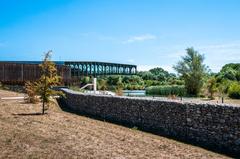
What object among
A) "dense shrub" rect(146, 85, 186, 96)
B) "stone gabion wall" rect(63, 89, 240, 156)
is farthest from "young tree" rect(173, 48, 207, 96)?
"stone gabion wall" rect(63, 89, 240, 156)

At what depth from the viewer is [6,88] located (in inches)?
1954

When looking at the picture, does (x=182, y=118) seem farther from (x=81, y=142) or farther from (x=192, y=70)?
(x=192, y=70)

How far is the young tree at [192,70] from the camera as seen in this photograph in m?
47.5

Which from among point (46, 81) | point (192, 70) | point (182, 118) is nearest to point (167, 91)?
point (192, 70)

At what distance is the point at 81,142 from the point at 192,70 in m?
35.1

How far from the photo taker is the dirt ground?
517 inches

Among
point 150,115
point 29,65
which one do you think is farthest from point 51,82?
point 29,65

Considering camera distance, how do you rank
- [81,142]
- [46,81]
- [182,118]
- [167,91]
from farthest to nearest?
[167,91]
[46,81]
[182,118]
[81,142]

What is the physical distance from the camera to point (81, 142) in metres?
15.1

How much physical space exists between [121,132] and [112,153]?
4.86 m

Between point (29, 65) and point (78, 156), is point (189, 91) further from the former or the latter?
point (78, 156)

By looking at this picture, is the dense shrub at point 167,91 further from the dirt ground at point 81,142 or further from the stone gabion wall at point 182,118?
the dirt ground at point 81,142

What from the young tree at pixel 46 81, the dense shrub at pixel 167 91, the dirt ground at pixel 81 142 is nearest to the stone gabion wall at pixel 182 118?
the dirt ground at pixel 81 142

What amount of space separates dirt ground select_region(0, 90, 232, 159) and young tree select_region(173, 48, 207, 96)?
28.2 meters
